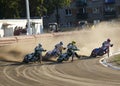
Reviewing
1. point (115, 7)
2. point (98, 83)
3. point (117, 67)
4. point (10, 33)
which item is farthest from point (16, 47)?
point (115, 7)

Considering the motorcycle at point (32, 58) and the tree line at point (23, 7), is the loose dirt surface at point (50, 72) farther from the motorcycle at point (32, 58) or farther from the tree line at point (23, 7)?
the tree line at point (23, 7)

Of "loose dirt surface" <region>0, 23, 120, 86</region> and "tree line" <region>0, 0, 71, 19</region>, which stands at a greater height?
"tree line" <region>0, 0, 71, 19</region>

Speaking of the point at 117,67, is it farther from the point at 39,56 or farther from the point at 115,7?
the point at 115,7

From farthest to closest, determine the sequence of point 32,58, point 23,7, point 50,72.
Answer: point 23,7
point 32,58
point 50,72

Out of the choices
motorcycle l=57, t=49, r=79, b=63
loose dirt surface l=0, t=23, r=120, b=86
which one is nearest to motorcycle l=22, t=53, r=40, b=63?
loose dirt surface l=0, t=23, r=120, b=86

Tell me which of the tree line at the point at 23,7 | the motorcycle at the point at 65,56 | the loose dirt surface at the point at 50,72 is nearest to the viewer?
the loose dirt surface at the point at 50,72

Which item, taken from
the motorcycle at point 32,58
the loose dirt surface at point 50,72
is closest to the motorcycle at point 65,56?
the loose dirt surface at point 50,72

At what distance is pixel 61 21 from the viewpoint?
309ft

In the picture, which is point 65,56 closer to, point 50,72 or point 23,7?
point 50,72

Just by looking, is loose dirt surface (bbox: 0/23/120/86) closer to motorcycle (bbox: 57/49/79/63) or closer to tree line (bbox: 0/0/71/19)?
motorcycle (bbox: 57/49/79/63)

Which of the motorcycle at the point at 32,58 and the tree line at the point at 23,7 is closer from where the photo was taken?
the motorcycle at the point at 32,58

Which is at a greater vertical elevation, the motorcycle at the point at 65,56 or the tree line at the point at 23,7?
the tree line at the point at 23,7

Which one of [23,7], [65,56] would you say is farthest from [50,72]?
[23,7]

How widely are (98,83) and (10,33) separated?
39267 mm
